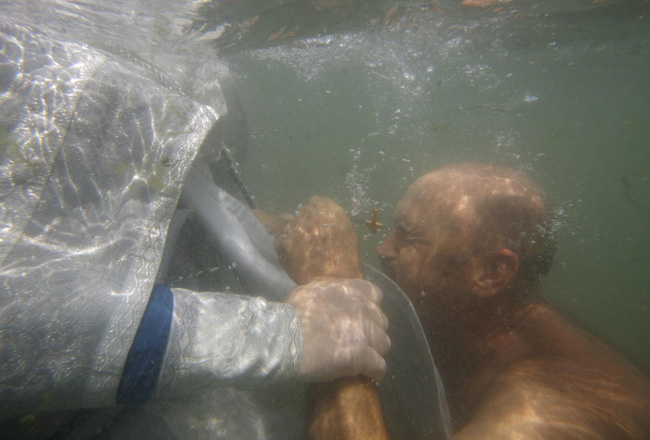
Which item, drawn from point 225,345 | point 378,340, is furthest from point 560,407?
point 225,345

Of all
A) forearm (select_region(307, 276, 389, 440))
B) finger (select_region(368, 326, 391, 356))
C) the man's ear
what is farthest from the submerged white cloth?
the man's ear

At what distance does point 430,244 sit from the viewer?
9.48 ft

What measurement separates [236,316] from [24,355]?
3.00ft

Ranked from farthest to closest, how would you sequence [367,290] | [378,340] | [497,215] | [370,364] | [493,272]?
[497,215]
[493,272]
[367,290]
[378,340]
[370,364]

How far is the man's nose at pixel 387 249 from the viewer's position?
10.7 feet

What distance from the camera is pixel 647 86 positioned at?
30953 mm

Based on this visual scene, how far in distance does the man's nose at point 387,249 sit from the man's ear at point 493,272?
0.87 meters

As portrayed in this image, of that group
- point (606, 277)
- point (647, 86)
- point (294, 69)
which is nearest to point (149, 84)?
point (294, 69)

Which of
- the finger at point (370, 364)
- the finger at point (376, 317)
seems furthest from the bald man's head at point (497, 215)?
the finger at point (370, 364)

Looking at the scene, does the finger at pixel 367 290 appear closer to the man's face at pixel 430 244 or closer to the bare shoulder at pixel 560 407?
the man's face at pixel 430 244

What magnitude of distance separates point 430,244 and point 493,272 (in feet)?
1.97

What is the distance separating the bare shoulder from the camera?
1.78 m

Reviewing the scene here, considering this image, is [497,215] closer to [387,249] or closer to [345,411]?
[387,249]

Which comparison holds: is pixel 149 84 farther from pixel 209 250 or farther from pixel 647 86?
pixel 647 86
